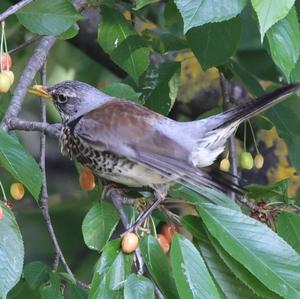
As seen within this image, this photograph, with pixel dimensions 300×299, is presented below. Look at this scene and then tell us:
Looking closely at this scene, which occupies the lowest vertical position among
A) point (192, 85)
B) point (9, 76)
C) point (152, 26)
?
point (192, 85)

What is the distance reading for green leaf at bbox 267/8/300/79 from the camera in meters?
2.82

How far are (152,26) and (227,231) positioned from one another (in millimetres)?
2924

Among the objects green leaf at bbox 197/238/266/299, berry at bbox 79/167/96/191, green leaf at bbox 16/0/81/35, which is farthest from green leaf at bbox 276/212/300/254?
green leaf at bbox 16/0/81/35

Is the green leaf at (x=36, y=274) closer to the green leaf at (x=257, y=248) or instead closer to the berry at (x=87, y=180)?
the berry at (x=87, y=180)

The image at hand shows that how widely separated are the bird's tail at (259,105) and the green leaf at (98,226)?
23.7 inches

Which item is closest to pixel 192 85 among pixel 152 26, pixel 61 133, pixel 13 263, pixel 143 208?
pixel 152 26

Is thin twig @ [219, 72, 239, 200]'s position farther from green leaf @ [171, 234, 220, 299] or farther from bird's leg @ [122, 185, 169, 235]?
green leaf @ [171, 234, 220, 299]

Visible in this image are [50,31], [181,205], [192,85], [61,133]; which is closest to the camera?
[181,205]

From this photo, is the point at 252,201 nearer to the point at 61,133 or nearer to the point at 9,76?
the point at 61,133

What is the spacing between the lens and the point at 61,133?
3.42 meters

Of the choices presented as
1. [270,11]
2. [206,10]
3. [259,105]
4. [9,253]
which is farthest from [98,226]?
[270,11]

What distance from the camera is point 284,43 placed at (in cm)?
284

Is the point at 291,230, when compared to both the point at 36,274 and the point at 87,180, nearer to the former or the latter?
the point at 87,180

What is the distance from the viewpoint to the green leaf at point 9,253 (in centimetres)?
262
